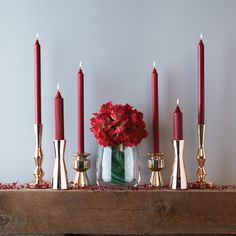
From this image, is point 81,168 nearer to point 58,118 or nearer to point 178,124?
point 58,118

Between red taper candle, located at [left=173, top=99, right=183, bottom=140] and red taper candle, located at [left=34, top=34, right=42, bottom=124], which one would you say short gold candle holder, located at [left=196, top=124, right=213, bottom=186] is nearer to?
red taper candle, located at [left=173, top=99, right=183, bottom=140]

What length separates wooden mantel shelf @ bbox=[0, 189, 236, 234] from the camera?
990mm

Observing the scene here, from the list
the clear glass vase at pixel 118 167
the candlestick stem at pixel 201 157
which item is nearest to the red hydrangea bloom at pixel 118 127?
the clear glass vase at pixel 118 167

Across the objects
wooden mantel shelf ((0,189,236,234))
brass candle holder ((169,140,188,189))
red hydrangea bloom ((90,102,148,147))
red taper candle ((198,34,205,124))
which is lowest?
wooden mantel shelf ((0,189,236,234))

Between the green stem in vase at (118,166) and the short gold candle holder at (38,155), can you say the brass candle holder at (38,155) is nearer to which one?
the short gold candle holder at (38,155)

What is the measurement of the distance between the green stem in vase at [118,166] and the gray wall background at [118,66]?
0.08 metres

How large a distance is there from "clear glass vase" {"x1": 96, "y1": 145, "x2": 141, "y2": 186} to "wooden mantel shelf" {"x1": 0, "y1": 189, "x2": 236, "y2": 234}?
0.04 metres

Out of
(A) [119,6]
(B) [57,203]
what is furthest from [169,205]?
(A) [119,6]

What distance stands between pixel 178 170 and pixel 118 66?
260 mm

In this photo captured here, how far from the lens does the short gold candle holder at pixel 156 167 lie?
1.05 meters

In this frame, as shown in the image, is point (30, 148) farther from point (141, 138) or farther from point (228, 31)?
point (228, 31)

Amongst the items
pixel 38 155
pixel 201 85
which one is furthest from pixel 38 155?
pixel 201 85

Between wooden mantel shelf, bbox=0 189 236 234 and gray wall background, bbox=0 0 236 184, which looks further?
gray wall background, bbox=0 0 236 184

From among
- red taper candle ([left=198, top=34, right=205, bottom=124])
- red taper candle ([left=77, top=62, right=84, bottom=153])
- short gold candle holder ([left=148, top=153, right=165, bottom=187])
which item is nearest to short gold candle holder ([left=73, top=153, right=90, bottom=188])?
red taper candle ([left=77, top=62, right=84, bottom=153])
